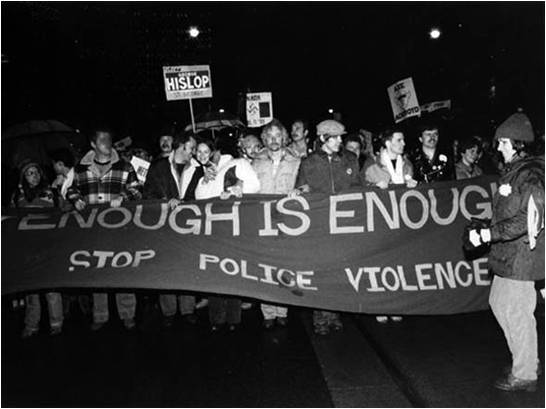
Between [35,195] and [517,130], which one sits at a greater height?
[517,130]

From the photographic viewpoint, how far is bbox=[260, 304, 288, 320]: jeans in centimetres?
581

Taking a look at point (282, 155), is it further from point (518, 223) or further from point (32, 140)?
point (32, 140)

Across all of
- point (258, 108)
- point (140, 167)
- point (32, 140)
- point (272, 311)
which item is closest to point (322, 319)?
point (272, 311)

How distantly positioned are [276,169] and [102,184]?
181 centimetres

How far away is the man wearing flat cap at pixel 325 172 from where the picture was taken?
5531mm

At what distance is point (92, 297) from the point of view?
6.54m

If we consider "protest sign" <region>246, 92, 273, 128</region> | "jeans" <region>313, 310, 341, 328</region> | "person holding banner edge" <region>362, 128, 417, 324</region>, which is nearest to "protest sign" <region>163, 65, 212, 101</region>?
"protest sign" <region>246, 92, 273, 128</region>

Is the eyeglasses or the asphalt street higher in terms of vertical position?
the eyeglasses

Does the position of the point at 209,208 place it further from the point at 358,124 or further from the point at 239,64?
the point at 358,124

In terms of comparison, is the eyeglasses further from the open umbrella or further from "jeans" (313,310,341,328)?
the open umbrella

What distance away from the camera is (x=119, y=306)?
5887mm

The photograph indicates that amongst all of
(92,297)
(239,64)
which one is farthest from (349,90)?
(92,297)

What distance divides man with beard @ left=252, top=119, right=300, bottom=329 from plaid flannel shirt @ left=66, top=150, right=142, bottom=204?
1.33 meters

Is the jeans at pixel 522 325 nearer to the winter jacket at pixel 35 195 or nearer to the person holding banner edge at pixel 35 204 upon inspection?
the person holding banner edge at pixel 35 204
